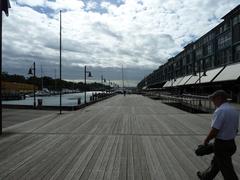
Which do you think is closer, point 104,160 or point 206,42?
point 104,160

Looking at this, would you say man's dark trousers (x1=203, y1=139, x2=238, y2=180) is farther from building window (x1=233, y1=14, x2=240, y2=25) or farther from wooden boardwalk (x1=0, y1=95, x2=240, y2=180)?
building window (x1=233, y1=14, x2=240, y2=25)

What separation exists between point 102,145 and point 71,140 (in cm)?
155

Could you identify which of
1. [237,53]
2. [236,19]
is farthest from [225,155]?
[236,19]

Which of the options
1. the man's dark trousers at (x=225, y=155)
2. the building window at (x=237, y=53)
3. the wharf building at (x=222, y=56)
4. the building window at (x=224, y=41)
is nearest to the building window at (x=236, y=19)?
the wharf building at (x=222, y=56)

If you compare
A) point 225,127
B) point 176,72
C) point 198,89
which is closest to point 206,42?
point 198,89

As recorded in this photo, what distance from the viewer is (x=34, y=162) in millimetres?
7934

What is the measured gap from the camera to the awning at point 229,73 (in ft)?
126

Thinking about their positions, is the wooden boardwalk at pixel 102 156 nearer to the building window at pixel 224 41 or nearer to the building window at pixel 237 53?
the building window at pixel 237 53

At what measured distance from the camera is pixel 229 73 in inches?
1630

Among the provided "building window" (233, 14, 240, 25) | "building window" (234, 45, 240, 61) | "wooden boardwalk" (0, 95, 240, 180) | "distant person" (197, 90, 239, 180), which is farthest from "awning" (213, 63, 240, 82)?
"distant person" (197, 90, 239, 180)

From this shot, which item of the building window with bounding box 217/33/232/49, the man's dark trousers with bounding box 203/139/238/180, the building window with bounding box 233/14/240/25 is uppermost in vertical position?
the building window with bounding box 233/14/240/25

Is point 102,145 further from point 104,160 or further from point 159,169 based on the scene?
point 159,169

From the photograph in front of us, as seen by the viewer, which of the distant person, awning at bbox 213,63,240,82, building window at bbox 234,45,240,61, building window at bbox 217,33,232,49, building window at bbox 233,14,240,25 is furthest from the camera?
building window at bbox 217,33,232,49

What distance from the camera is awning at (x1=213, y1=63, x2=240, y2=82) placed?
38.4 meters
